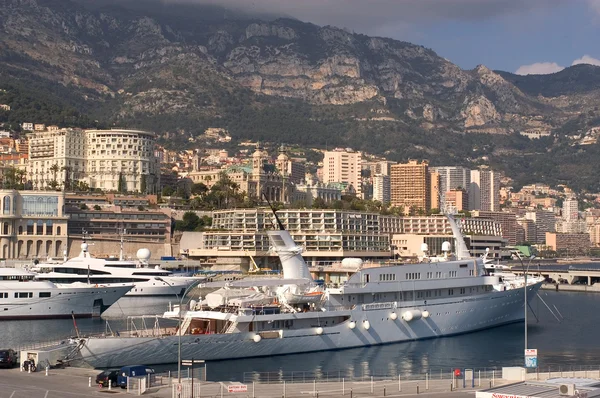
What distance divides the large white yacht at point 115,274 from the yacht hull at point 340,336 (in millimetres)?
35348

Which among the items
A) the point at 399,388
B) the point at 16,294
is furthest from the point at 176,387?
the point at 16,294

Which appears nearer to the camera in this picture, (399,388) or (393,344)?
(399,388)

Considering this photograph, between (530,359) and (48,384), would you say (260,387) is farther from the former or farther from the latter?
(530,359)

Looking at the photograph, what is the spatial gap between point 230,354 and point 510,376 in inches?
772

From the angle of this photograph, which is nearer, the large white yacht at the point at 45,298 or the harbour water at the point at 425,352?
the harbour water at the point at 425,352

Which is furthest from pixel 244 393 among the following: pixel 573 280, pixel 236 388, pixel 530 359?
pixel 573 280

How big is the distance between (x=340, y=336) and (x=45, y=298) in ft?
102

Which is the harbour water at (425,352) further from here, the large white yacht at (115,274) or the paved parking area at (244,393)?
the large white yacht at (115,274)

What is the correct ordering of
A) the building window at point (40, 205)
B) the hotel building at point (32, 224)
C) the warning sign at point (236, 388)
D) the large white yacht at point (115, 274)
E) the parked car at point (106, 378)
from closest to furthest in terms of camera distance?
the warning sign at point (236, 388), the parked car at point (106, 378), the large white yacht at point (115, 274), the hotel building at point (32, 224), the building window at point (40, 205)

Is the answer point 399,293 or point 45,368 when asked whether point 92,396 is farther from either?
point 399,293

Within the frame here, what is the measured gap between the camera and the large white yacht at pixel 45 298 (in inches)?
3263

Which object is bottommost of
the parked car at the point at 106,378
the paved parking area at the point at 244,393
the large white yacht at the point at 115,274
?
the paved parking area at the point at 244,393

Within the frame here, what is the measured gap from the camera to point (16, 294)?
83.2 m

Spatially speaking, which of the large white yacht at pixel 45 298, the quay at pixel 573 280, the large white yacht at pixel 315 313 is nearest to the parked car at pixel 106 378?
the large white yacht at pixel 315 313
